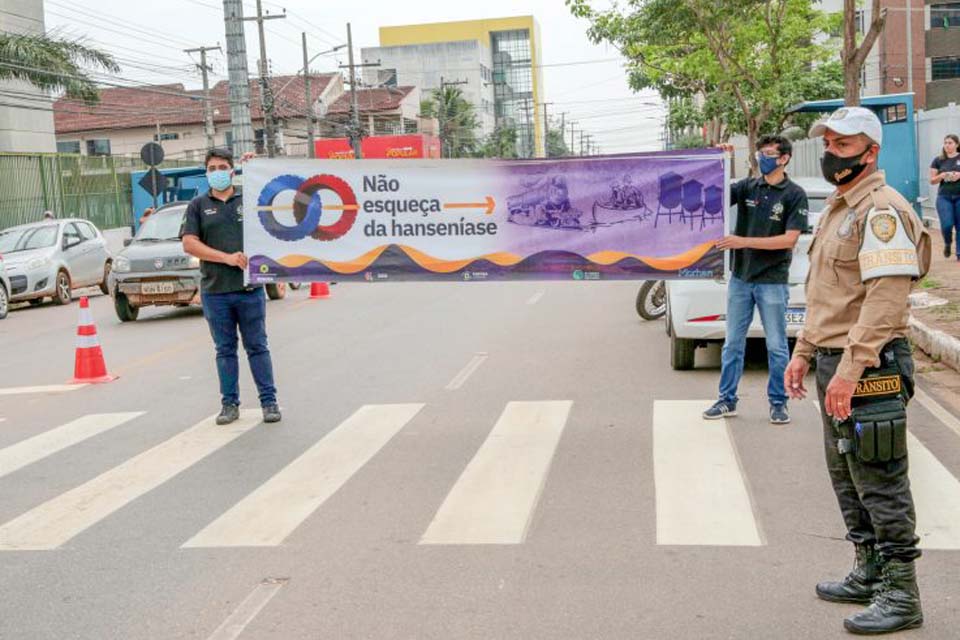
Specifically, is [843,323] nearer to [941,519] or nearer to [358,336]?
[941,519]

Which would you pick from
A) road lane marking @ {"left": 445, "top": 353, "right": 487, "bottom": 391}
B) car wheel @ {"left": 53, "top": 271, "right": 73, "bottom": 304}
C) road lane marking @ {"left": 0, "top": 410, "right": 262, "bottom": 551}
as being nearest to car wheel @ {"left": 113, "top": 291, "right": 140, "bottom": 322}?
car wheel @ {"left": 53, "top": 271, "right": 73, "bottom": 304}

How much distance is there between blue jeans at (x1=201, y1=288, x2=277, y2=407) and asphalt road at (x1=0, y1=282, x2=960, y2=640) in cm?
36

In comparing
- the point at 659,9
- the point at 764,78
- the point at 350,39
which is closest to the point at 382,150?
the point at 350,39

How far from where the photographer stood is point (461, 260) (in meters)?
9.23

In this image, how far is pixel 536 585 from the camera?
5297mm

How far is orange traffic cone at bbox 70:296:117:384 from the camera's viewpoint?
1229 centimetres

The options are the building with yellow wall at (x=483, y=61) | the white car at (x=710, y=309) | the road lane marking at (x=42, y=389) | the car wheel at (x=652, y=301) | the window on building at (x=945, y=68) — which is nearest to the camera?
the white car at (x=710, y=309)

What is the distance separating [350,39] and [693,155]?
58.2 metres

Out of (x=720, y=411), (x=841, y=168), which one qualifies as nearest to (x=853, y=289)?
(x=841, y=168)

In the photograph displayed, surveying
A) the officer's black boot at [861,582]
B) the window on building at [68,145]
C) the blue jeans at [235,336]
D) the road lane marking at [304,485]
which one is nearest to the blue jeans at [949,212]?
the road lane marking at [304,485]

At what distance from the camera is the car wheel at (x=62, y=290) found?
23.8 metres

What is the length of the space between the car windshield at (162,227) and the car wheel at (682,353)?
10.4 metres

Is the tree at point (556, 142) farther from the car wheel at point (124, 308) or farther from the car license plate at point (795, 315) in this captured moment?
the car license plate at point (795, 315)

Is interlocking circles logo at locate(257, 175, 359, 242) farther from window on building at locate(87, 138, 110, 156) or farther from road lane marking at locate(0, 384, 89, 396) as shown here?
window on building at locate(87, 138, 110, 156)
